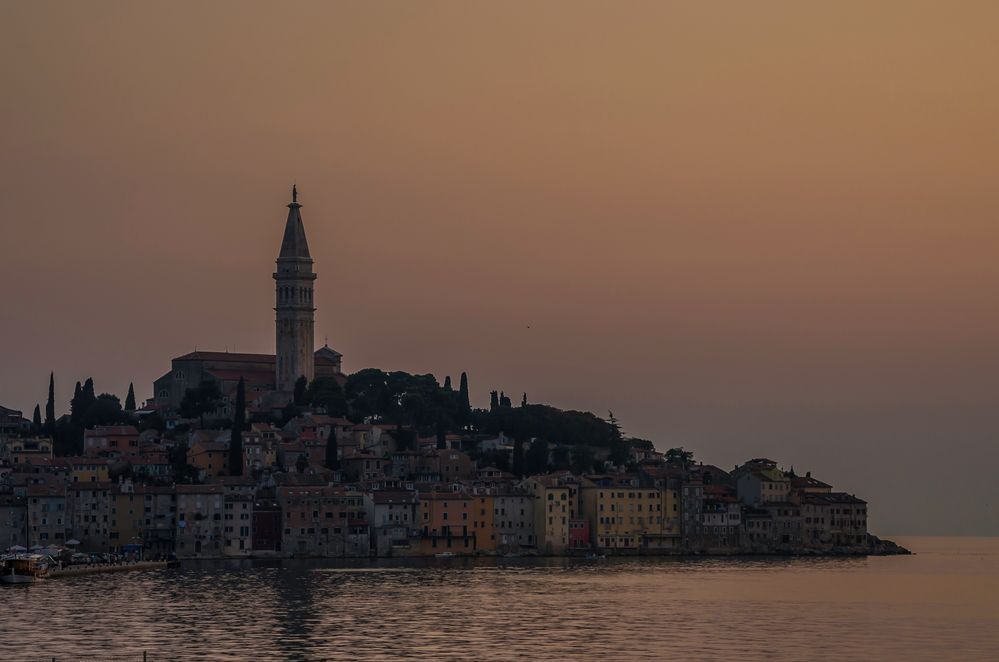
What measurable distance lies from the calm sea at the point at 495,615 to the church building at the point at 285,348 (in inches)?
1433

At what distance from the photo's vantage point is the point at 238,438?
11338 centimetres

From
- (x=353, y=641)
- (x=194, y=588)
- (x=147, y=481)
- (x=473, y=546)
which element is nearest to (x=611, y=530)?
(x=473, y=546)

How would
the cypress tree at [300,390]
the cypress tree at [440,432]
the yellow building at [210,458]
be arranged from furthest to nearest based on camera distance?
1. the cypress tree at [300,390]
2. the cypress tree at [440,432]
3. the yellow building at [210,458]

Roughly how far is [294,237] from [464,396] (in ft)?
51.9

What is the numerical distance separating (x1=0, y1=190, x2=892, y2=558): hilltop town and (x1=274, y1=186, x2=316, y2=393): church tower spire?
13 cm

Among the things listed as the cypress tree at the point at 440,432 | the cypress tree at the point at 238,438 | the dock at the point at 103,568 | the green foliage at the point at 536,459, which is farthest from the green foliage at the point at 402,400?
the dock at the point at 103,568

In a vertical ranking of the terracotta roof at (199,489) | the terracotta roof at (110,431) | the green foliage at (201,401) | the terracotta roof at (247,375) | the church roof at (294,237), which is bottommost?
the terracotta roof at (199,489)

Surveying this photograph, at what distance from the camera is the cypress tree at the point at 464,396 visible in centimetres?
13212

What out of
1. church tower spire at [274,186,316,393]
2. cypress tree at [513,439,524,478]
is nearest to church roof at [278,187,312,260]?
church tower spire at [274,186,316,393]

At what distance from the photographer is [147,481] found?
11050cm

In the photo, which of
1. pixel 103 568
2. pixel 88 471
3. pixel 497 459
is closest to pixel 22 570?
pixel 103 568

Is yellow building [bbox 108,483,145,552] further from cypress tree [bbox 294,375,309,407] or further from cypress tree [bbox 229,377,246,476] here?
cypress tree [bbox 294,375,309,407]

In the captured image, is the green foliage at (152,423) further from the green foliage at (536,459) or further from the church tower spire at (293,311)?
the green foliage at (536,459)

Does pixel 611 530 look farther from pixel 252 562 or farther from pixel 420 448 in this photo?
pixel 252 562
